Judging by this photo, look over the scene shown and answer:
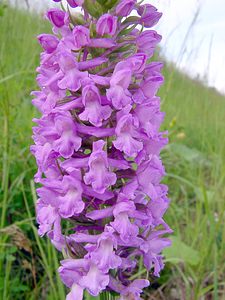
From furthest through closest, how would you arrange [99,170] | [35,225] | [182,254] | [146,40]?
1. [35,225]
2. [182,254]
3. [146,40]
4. [99,170]

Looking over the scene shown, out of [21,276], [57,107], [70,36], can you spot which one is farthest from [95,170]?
[21,276]

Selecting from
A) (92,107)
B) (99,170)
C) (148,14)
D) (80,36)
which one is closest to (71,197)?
(99,170)

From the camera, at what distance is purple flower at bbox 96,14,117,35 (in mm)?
978

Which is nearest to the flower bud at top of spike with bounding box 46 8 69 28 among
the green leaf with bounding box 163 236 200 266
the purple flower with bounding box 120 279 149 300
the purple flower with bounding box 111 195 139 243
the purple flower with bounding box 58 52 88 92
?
the purple flower with bounding box 58 52 88 92

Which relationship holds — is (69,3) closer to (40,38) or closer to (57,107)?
(40,38)

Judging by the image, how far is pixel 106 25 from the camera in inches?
39.0

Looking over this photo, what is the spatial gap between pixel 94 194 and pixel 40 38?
1.18 feet

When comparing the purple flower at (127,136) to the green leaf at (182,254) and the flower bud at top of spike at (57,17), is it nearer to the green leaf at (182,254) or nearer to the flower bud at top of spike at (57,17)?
the flower bud at top of spike at (57,17)

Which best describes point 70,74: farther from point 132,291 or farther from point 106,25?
point 132,291

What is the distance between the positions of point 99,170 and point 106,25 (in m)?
0.31

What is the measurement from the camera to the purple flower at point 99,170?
94 cm

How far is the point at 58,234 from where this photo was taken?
3.35 feet

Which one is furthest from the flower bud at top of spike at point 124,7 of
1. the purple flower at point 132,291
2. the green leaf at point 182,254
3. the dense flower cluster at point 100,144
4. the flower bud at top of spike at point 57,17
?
the green leaf at point 182,254

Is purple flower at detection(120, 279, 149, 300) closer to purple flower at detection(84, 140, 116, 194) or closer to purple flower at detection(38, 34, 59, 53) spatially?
purple flower at detection(84, 140, 116, 194)
